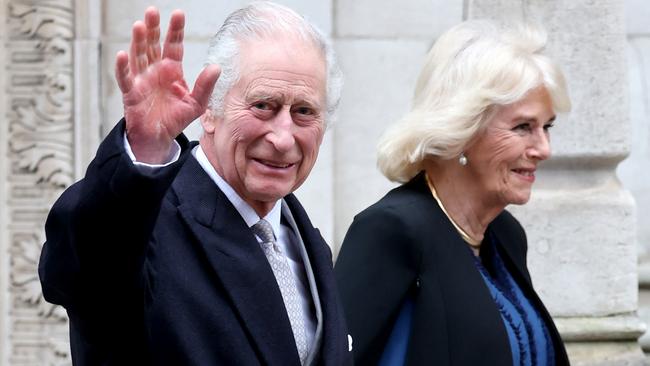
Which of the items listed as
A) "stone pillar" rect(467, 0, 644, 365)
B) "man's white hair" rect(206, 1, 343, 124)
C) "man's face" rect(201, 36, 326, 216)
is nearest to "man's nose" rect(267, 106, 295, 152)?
"man's face" rect(201, 36, 326, 216)

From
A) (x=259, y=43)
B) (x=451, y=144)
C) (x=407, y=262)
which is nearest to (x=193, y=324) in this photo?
(x=259, y=43)

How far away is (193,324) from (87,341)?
0.62 feet

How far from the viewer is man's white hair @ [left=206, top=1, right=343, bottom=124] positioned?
8.24 feet

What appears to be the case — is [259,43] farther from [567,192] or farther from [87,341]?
[567,192]

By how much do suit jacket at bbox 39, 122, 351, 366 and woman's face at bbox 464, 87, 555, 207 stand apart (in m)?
1.11

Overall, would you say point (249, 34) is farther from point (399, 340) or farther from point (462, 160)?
point (462, 160)

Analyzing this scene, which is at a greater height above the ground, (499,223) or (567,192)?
(499,223)

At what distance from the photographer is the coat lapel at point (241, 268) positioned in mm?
2354

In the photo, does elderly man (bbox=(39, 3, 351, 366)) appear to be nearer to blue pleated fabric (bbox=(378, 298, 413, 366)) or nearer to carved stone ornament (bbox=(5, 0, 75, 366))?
blue pleated fabric (bbox=(378, 298, 413, 366))

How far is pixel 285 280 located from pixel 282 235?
0.14m

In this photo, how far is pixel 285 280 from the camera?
2.50 meters

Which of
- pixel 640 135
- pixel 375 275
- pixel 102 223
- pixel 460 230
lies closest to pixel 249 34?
pixel 102 223

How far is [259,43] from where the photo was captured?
8.22ft

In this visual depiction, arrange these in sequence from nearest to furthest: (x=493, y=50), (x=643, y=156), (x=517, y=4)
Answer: (x=493, y=50)
(x=517, y=4)
(x=643, y=156)
